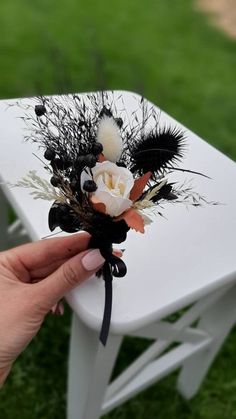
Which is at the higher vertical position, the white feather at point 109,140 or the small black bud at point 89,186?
the white feather at point 109,140

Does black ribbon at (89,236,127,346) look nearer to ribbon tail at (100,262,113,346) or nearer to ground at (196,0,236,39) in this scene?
ribbon tail at (100,262,113,346)

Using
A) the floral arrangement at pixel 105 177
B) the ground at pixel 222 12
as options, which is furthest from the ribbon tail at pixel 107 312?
the ground at pixel 222 12

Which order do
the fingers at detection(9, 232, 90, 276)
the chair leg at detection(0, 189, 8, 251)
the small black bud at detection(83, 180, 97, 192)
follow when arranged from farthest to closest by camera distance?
the chair leg at detection(0, 189, 8, 251) → the fingers at detection(9, 232, 90, 276) → the small black bud at detection(83, 180, 97, 192)

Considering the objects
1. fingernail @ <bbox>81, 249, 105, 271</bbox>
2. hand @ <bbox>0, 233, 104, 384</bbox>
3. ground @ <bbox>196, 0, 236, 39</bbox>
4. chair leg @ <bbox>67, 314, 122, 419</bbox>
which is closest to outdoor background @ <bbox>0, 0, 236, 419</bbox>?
ground @ <bbox>196, 0, 236, 39</bbox>

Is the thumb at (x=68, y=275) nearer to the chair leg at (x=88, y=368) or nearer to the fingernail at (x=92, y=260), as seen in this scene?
the fingernail at (x=92, y=260)

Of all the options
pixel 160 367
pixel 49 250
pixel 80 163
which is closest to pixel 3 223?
pixel 160 367

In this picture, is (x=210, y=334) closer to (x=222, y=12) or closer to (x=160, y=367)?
(x=160, y=367)

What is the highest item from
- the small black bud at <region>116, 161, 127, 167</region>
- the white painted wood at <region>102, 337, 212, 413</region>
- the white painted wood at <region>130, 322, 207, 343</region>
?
the small black bud at <region>116, 161, 127, 167</region>

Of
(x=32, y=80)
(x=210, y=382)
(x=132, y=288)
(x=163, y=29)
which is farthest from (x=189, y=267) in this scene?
(x=163, y=29)
